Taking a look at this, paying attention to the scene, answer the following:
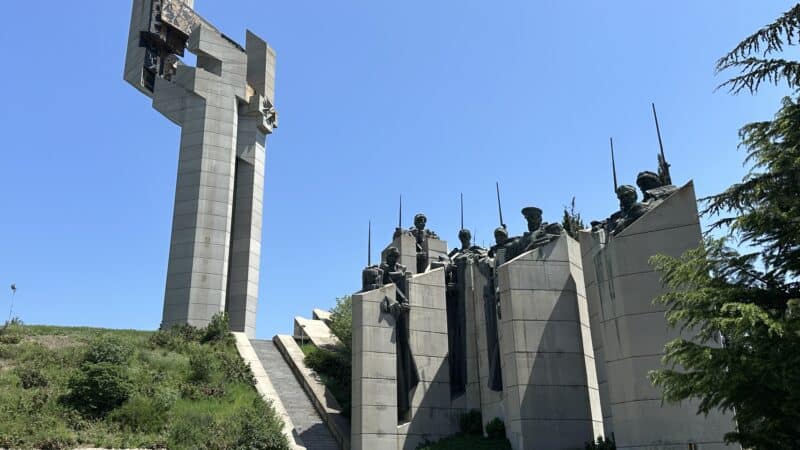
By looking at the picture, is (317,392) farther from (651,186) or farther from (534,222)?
(651,186)

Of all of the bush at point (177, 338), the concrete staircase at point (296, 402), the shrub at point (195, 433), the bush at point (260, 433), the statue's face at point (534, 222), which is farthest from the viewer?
the bush at point (177, 338)

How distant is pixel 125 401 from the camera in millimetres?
17906

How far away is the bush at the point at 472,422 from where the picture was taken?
18.7m

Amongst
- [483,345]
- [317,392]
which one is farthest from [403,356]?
[317,392]

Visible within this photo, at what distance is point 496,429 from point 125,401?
984 centimetres

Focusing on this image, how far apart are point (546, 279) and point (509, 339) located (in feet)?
5.78

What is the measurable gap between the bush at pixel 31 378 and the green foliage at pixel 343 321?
9.70m

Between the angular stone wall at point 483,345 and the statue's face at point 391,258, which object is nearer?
the angular stone wall at point 483,345

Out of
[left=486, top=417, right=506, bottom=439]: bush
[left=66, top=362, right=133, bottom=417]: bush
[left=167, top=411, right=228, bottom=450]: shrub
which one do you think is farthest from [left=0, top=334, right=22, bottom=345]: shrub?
[left=486, top=417, right=506, bottom=439]: bush

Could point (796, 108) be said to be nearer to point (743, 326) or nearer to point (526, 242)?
point (743, 326)

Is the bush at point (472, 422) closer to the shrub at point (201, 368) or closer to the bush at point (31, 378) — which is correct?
the shrub at point (201, 368)

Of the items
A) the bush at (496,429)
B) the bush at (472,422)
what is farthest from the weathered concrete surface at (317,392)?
the bush at (496,429)

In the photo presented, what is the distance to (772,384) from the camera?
7461 millimetres

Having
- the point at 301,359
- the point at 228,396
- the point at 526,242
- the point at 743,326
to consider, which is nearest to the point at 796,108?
the point at 743,326
